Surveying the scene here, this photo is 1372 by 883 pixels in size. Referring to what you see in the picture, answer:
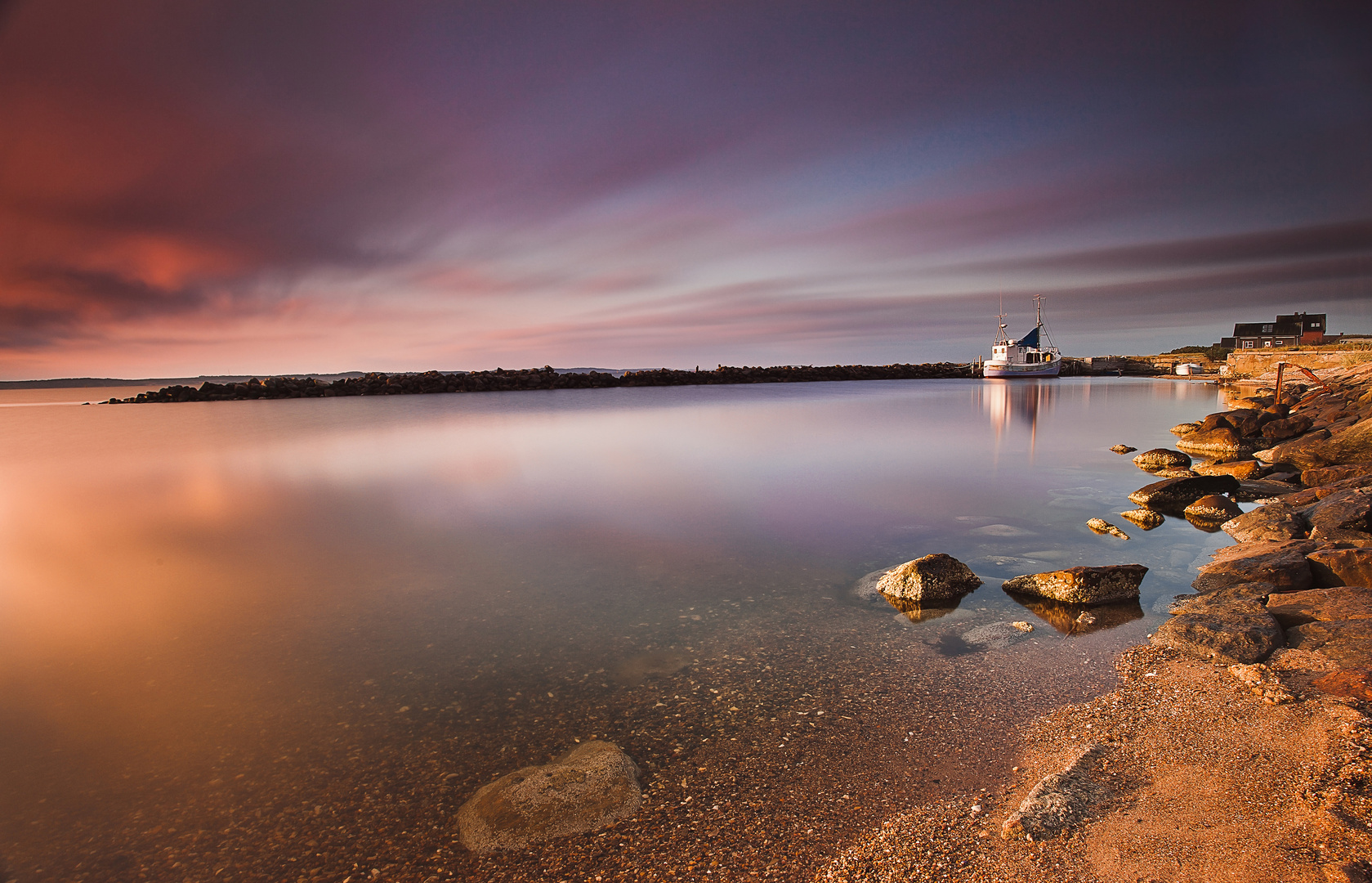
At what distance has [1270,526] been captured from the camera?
6.80 meters

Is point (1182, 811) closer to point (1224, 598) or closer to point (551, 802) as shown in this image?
point (551, 802)

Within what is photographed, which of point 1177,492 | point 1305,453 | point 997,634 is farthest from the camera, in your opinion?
point 1305,453


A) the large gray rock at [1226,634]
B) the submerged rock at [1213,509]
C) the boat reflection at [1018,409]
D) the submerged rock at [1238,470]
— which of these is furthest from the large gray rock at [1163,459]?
the large gray rock at [1226,634]

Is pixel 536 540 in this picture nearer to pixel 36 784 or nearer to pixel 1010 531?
pixel 36 784

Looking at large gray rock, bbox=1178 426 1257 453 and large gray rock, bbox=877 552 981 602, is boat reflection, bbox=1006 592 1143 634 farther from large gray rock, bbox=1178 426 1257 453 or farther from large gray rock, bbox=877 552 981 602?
large gray rock, bbox=1178 426 1257 453

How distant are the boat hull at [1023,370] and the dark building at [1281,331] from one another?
71.3ft

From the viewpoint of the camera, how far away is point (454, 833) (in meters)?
2.82

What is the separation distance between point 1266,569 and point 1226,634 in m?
1.90

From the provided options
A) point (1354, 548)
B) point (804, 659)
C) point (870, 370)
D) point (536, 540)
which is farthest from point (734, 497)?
point (870, 370)

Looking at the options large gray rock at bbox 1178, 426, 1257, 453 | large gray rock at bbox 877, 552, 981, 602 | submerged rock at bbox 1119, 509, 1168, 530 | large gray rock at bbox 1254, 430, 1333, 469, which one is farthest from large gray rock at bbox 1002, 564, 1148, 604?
large gray rock at bbox 1178, 426, 1257, 453

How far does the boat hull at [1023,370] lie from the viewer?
257ft

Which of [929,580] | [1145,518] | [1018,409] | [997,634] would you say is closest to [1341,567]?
[997,634]

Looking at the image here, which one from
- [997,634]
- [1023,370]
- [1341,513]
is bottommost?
[997,634]

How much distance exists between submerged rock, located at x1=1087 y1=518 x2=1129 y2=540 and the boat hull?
3109 inches
